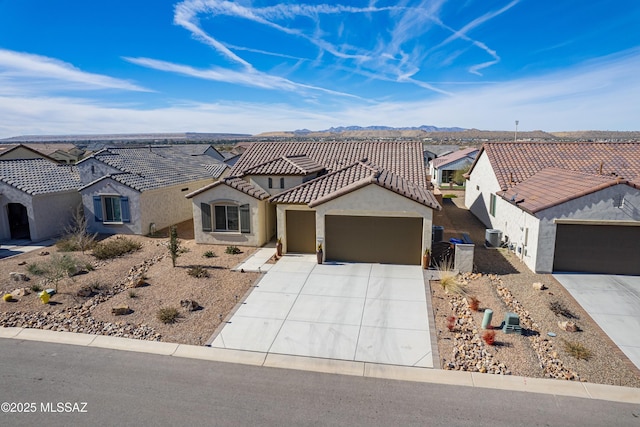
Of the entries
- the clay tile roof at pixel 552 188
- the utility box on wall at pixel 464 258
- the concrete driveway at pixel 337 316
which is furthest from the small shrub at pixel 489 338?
the clay tile roof at pixel 552 188

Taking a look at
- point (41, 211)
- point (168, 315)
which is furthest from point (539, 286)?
point (41, 211)

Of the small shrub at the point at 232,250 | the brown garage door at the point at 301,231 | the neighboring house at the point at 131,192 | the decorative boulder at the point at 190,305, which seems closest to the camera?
the decorative boulder at the point at 190,305

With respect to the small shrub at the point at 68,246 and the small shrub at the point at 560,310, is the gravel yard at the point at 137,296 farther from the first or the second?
the small shrub at the point at 560,310

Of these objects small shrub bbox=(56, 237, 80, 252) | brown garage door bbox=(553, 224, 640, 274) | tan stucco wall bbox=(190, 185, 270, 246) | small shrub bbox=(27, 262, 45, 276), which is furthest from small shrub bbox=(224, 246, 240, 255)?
brown garage door bbox=(553, 224, 640, 274)

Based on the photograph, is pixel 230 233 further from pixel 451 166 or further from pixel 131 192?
pixel 451 166

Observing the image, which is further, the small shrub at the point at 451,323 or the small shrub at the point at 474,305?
the small shrub at the point at 474,305
